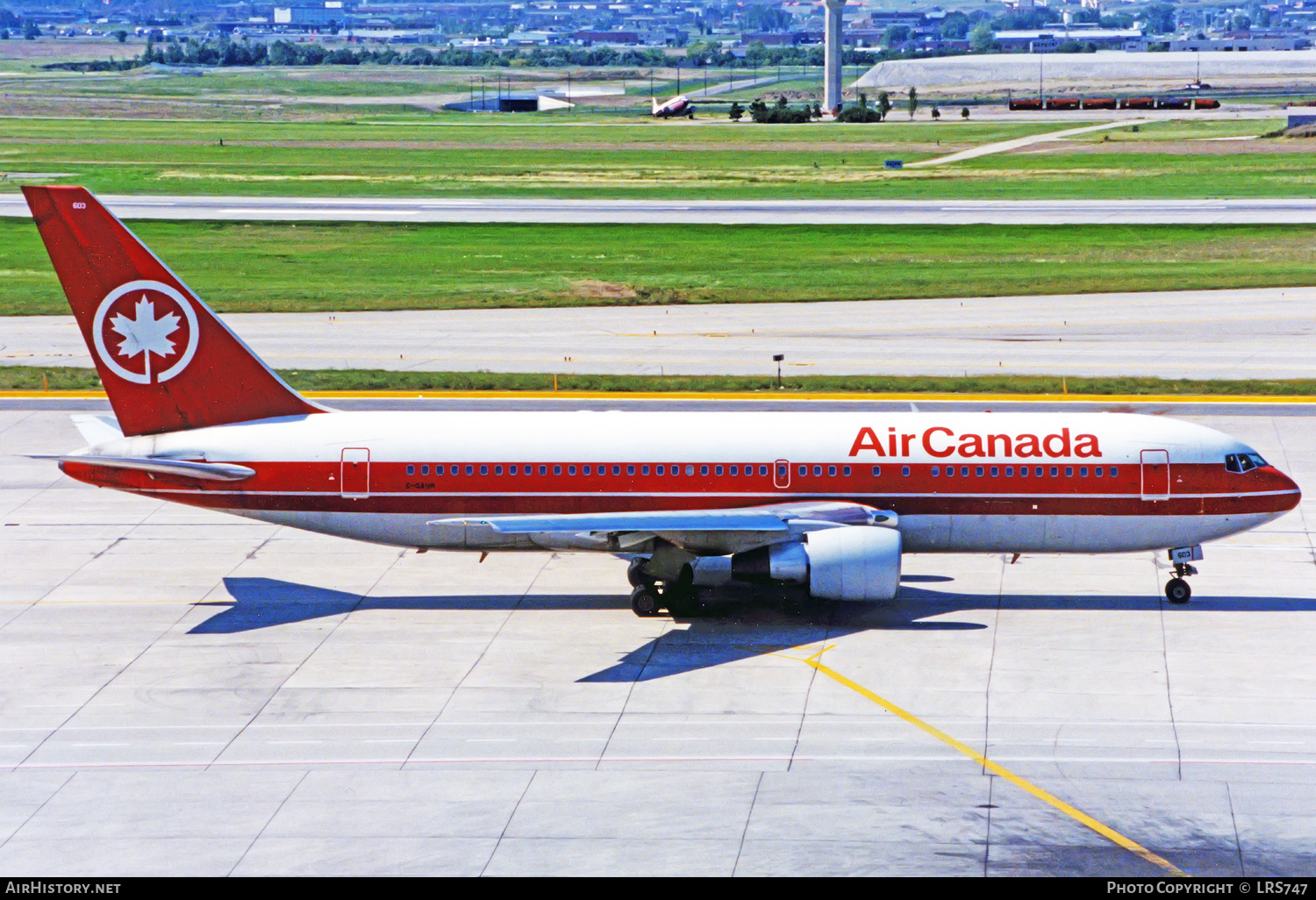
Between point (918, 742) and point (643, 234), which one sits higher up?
point (643, 234)

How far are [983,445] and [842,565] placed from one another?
4.73 meters

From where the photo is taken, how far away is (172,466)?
33438mm

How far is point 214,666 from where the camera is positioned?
30469 mm

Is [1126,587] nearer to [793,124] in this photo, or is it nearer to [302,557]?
[302,557]

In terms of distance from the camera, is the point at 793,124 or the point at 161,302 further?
the point at 793,124

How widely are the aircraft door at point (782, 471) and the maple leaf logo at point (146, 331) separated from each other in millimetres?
13857

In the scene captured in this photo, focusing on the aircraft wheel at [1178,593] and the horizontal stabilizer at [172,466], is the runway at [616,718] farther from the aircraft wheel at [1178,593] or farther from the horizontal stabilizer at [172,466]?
the horizontal stabilizer at [172,466]

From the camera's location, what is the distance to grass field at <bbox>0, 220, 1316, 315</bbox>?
242ft

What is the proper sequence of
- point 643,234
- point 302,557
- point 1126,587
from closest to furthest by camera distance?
point 1126,587 < point 302,557 < point 643,234

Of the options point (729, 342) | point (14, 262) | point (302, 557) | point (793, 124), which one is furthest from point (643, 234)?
point (793, 124)

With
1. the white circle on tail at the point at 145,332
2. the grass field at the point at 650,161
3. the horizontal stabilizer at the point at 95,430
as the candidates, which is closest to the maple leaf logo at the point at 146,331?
the white circle on tail at the point at 145,332

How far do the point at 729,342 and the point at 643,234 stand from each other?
95.6ft

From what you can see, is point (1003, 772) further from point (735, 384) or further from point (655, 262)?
point (655, 262)

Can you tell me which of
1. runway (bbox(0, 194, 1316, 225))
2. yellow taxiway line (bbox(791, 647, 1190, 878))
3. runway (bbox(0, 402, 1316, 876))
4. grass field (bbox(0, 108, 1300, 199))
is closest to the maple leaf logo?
runway (bbox(0, 402, 1316, 876))
